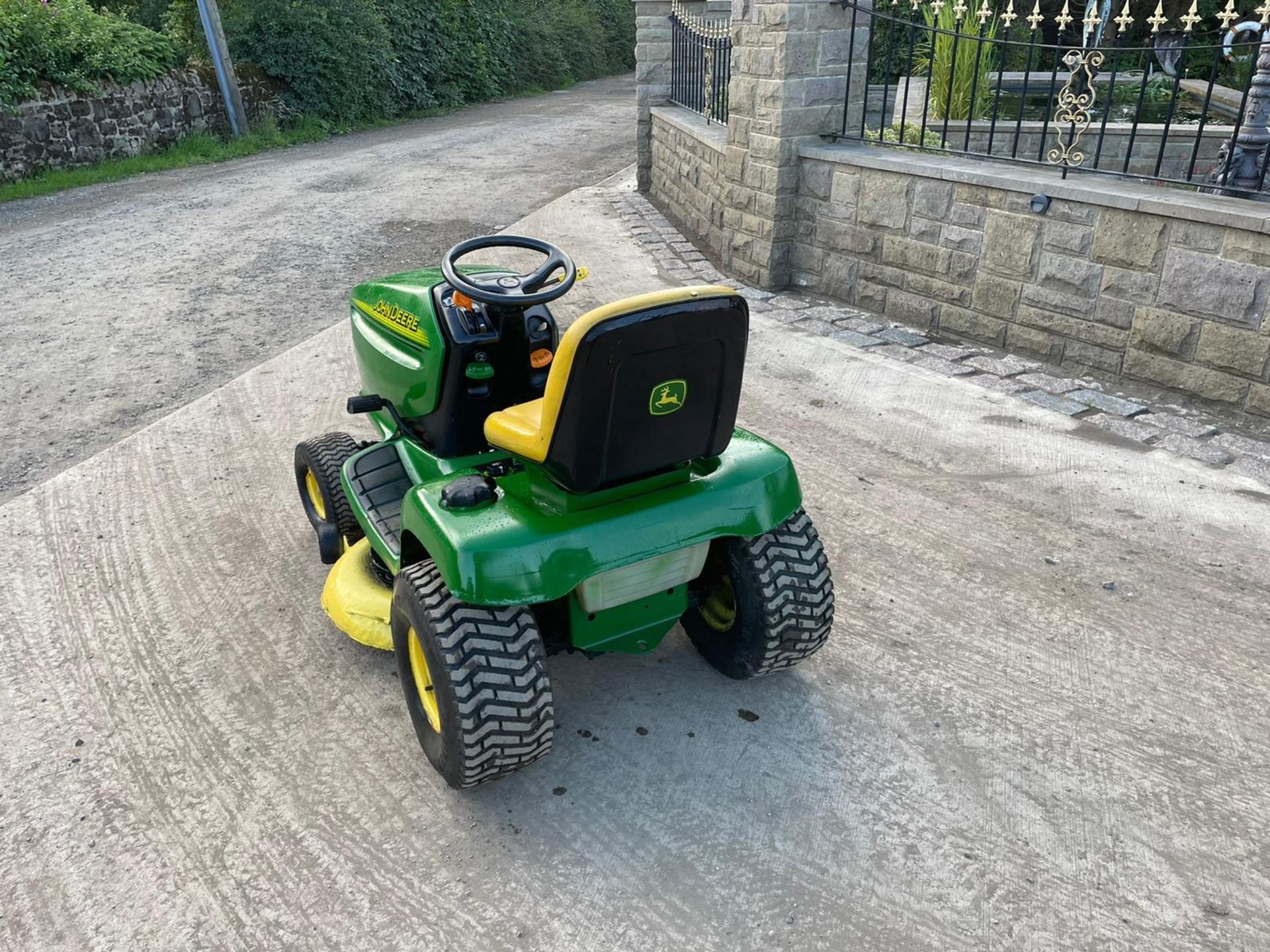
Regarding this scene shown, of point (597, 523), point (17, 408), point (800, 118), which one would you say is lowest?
point (17, 408)

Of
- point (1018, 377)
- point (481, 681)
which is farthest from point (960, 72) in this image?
point (481, 681)

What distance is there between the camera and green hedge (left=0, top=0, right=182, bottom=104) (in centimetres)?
1078

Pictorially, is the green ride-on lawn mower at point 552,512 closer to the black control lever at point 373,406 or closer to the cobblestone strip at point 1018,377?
the black control lever at point 373,406

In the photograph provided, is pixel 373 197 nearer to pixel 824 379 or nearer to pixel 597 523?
pixel 824 379

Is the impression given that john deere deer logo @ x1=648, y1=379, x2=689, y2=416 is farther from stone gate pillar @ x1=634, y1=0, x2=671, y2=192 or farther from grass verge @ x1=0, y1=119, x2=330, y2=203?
grass verge @ x1=0, y1=119, x2=330, y2=203

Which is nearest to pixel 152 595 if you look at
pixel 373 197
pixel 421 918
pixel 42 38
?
pixel 421 918

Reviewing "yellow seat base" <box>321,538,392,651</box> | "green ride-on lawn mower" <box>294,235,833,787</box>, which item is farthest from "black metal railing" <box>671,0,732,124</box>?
"yellow seat base" <box>321,538,392,651</box>

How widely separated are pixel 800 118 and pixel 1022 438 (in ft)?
9.28

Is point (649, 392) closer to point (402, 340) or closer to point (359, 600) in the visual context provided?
point (402, 340)

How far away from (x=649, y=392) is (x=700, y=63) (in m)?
7.03

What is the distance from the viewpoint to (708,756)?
273cm

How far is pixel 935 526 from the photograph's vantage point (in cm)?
386

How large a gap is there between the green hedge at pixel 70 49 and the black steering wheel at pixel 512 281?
1045 centimetres

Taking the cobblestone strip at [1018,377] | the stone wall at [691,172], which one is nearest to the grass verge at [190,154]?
the stone wall at [691,172]
